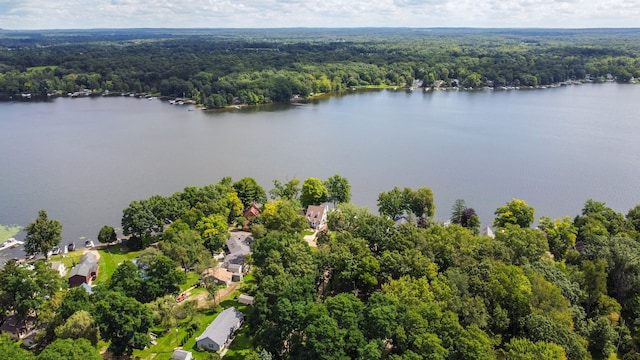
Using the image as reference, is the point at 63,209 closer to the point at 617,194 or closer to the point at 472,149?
the point at 472,149

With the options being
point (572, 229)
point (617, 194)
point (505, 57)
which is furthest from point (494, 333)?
point (505, 57)

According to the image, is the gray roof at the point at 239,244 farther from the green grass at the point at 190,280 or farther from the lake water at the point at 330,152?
the lake water at the point at 330,152

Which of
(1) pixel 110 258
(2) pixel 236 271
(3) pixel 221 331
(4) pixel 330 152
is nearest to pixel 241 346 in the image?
(3) pixel 221 331

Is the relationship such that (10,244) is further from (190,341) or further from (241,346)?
(241,346)

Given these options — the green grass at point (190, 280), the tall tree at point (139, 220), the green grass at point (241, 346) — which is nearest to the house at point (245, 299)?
the green grass at point (241, 346)

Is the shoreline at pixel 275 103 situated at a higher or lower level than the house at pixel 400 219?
higher

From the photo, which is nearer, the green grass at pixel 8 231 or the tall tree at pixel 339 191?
the green grass at pixel 8 231
